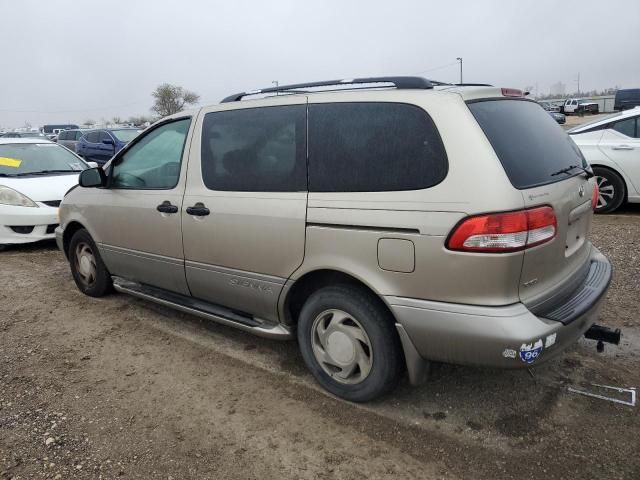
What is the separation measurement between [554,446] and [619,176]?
5992mm

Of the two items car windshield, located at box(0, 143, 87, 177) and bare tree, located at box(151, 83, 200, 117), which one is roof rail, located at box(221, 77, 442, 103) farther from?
bare tree, located at box(151, 83, 200, 117)

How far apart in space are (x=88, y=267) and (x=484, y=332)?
3922 mm

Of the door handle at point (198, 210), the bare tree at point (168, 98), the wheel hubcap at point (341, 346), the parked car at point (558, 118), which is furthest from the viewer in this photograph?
the bare tree at point (168, 98)

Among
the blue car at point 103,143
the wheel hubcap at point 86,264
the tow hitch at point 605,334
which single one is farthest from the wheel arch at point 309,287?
the blue car at point 103,143

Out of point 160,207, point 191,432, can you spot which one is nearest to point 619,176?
point 160,207

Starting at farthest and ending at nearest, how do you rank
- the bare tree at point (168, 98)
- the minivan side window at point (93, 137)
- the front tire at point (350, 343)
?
the bare tree at point (168, 98) < the minivan side window at point (93, 137) < the front tire at point (350, 343)

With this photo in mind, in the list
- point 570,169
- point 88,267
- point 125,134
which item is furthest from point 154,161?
point 125,134

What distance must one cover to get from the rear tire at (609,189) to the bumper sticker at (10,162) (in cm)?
844

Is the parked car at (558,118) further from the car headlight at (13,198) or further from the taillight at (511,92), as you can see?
the car headlight at (13,198)

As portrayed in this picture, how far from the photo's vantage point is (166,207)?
148 inches

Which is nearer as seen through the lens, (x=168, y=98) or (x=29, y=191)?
(x=29, y=191)

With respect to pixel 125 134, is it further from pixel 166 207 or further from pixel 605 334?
pixel 605 334

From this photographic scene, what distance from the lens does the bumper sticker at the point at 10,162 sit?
7.46 m

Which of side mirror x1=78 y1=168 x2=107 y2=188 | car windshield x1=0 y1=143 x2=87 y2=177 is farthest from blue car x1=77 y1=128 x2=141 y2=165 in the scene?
side mirror x1=78 y1=168 x2=107 y2=188
